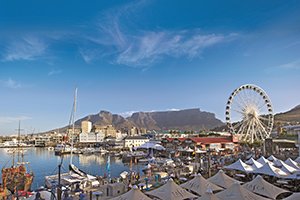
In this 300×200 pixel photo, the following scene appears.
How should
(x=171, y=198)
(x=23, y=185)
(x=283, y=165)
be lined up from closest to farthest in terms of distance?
(x=171, y=198) → (x=283, y=165) → (x=23, y=185)

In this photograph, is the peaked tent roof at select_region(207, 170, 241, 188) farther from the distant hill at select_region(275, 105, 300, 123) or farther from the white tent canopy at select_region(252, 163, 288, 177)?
the distant hill at select_region(275, 105, 300, 123)

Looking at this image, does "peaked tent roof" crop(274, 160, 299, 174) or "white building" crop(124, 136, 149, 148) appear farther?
"white building" crop(124, 136, 149, 148)

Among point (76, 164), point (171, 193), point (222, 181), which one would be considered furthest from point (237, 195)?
point (76, 164)

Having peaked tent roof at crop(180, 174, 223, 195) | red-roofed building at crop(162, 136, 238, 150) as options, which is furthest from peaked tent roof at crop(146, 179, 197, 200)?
red-roofed building at crop(162, 136, 238, 150)

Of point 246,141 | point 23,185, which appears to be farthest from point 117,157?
point 23,185

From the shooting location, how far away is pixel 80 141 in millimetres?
114688

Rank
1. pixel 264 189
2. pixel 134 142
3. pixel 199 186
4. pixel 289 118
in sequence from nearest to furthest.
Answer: pixel 264 189
pixel 199 186
pixel 134 142
pixel 289 118

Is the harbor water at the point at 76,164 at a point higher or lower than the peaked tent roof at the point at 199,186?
lower

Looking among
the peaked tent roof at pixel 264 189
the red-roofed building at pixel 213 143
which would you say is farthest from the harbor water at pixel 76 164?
the peaked tent roof at pixel 264 189

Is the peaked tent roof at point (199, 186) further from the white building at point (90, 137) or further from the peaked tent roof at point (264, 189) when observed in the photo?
the white building at point (90, 137)

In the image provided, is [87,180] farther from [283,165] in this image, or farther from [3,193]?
[283,165]

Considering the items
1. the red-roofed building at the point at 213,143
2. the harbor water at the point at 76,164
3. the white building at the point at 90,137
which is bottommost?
the harbor water at the point at 76,164

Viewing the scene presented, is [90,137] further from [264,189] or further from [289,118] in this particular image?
[264,189]

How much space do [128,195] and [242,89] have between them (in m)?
38.0
